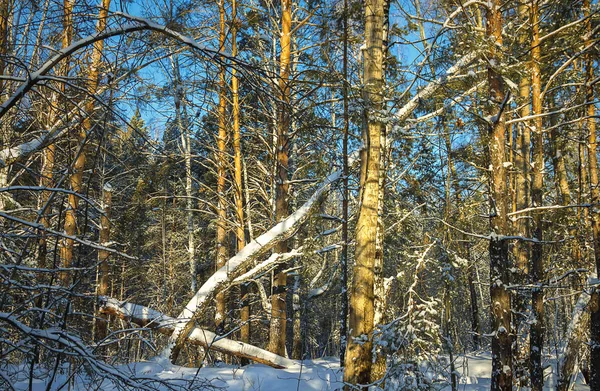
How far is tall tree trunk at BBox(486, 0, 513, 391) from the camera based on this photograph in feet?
20.2

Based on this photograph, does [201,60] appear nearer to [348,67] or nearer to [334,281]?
[348,67]

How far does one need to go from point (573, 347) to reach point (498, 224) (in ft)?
16.8

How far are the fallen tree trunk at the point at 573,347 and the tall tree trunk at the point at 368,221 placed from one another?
6221 millimetres

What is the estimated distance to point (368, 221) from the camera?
219 inches

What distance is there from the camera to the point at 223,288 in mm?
8086

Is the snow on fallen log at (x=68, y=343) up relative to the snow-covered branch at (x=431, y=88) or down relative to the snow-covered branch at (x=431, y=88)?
down

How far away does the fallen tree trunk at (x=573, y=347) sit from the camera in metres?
9.18

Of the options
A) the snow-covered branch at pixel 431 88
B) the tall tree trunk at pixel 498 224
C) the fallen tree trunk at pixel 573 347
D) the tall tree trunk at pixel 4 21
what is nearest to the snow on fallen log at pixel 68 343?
the tall tree trunk at pixel 4 21

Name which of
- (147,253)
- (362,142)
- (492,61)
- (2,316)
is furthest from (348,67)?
(147,253)

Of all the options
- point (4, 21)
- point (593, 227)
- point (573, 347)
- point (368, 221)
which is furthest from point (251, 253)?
point (573, 347)

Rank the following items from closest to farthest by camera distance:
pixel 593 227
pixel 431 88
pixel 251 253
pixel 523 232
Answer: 1. pixel 431 88
2. pixel 251 253
3. pixel 593 227
4. pixel 523 232

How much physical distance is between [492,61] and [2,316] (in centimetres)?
677

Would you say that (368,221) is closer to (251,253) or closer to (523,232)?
(251,253)

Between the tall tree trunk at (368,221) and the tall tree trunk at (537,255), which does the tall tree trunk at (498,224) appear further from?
the tall tree trunk at (537,255)
